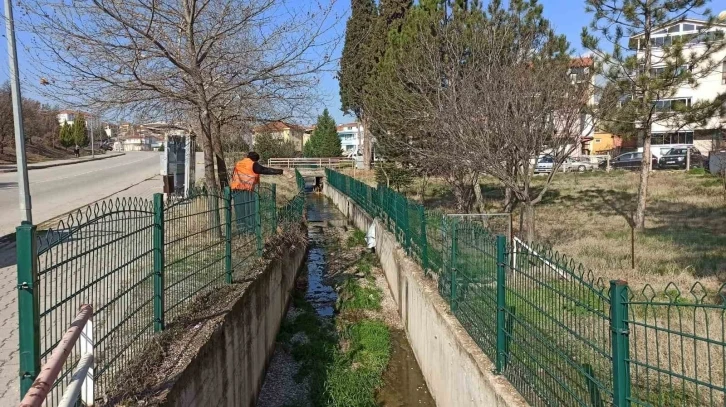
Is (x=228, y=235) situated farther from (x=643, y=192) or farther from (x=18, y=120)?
(x=643, y=192)

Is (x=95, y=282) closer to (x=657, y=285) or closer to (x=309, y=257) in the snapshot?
(x=657, y=285)

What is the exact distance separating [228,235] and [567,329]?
4001mm

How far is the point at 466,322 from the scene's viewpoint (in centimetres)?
595

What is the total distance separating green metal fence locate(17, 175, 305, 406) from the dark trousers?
0.46 meters

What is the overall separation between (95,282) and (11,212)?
13.9 meters

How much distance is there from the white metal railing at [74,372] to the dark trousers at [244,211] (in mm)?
4169

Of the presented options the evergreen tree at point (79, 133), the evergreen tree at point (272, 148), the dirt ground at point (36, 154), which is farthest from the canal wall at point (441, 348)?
the evergreen tree at point (79, 133)

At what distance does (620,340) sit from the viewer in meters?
2.99

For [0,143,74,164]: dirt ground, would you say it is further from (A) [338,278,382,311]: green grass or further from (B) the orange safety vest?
(B) the orange safety vest

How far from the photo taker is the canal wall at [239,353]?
425 centimetres

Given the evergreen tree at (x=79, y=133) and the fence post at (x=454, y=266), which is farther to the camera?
the evergreen tree at (x=79, y=133)

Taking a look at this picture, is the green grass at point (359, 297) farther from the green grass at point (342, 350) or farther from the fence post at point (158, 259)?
the fence post at point (158, 259)

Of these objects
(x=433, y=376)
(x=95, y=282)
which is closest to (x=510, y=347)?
(x=433, y=376)

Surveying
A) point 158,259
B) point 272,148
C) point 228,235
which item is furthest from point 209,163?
point 272,148
